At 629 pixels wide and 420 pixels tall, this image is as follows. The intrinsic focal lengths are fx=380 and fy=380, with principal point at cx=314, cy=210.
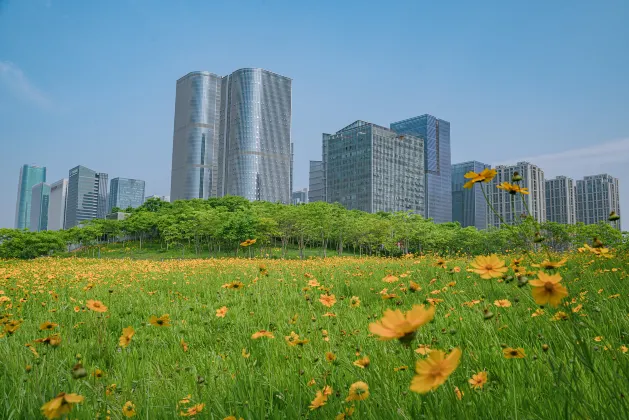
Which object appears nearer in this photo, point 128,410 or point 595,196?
point 128,410

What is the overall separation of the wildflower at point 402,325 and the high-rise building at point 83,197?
191633mm

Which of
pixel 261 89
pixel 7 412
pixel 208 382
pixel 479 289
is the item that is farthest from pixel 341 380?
pixel 261 89

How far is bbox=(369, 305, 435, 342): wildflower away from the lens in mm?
601

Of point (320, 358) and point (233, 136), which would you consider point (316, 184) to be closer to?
point (233, 136)

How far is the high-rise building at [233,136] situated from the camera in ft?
400

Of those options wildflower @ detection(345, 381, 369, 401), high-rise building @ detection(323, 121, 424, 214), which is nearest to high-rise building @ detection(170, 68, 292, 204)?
high-rise building @ detection(323, 121, 424, 214)

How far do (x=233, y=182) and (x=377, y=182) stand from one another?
46.1m

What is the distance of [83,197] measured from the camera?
172000mm

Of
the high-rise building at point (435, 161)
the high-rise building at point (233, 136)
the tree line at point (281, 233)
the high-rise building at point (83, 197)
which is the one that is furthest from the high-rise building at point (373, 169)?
the high-rise building at point (83, 197)

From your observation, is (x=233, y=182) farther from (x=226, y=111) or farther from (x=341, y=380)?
(x=341, y=380)

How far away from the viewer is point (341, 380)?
1.89m

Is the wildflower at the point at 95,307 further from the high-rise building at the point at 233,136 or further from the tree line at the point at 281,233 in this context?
the high-rise building at the point at 233,136

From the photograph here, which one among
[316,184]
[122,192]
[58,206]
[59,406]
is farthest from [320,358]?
[58,206]

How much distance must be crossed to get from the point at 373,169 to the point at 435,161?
56209mm
